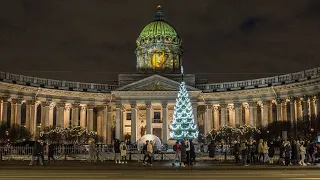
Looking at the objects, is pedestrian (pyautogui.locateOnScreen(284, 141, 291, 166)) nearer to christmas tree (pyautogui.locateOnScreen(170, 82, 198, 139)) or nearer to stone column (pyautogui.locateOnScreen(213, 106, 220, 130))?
christmas tree (pyautogui.locateOnScreen(170, 82, 198, 139))

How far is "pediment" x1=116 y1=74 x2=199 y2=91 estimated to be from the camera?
88.0 metres

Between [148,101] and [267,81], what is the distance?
23.8 metres

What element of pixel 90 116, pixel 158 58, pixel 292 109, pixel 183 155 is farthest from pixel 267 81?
pixel 183 155

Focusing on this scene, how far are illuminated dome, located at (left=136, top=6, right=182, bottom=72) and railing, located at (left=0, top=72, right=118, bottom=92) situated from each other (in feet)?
57.0

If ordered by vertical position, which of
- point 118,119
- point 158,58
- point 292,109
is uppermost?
point 158,58

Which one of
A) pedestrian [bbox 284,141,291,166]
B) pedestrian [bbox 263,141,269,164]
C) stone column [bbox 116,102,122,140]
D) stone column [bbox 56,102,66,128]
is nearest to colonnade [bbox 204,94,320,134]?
stone column [bbox 116,102,122,140]

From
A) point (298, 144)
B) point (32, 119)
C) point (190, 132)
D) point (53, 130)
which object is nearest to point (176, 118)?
point (190, 132)

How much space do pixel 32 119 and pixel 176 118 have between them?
3454cm

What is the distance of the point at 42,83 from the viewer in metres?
84.4

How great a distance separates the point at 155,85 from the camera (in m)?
88.6

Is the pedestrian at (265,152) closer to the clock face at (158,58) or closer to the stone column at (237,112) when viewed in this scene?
the stone column at (237,112)

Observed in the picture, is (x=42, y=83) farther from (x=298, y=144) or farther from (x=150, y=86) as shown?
(x=298, y=144)

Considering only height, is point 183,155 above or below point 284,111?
below

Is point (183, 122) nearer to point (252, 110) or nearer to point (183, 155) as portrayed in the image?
point (183, 155)
